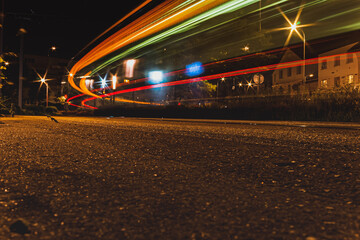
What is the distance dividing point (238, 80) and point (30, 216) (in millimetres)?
21252

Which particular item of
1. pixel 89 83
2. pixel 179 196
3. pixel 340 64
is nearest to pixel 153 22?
pixel 179 196

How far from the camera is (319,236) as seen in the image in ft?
4.49

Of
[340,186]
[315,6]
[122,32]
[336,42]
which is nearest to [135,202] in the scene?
[340,186]

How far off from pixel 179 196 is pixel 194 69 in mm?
21175

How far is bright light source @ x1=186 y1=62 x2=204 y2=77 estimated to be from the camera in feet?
73.2

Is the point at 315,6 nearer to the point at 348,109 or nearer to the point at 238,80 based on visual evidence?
the point at 238,80

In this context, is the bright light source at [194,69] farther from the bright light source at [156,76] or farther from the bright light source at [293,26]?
the bright light source at [293,26]

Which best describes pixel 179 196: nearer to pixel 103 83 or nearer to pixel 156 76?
pixel 156 76

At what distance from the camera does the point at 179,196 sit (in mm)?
1991

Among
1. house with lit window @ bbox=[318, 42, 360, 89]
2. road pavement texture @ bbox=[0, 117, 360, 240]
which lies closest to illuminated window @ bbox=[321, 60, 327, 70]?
house with lit window @ bbox=[318, 42, 360, 89]

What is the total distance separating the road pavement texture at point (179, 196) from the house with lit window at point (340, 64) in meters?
34.6

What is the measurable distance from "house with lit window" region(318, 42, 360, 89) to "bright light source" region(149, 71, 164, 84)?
1899cm

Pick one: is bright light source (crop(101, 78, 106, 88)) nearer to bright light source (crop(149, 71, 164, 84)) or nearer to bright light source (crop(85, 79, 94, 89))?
bright light source (crop(85, 79, 94, 89))

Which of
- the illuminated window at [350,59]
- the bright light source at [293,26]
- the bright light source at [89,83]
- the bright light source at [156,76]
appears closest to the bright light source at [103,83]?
the bright light source at [89,83]
